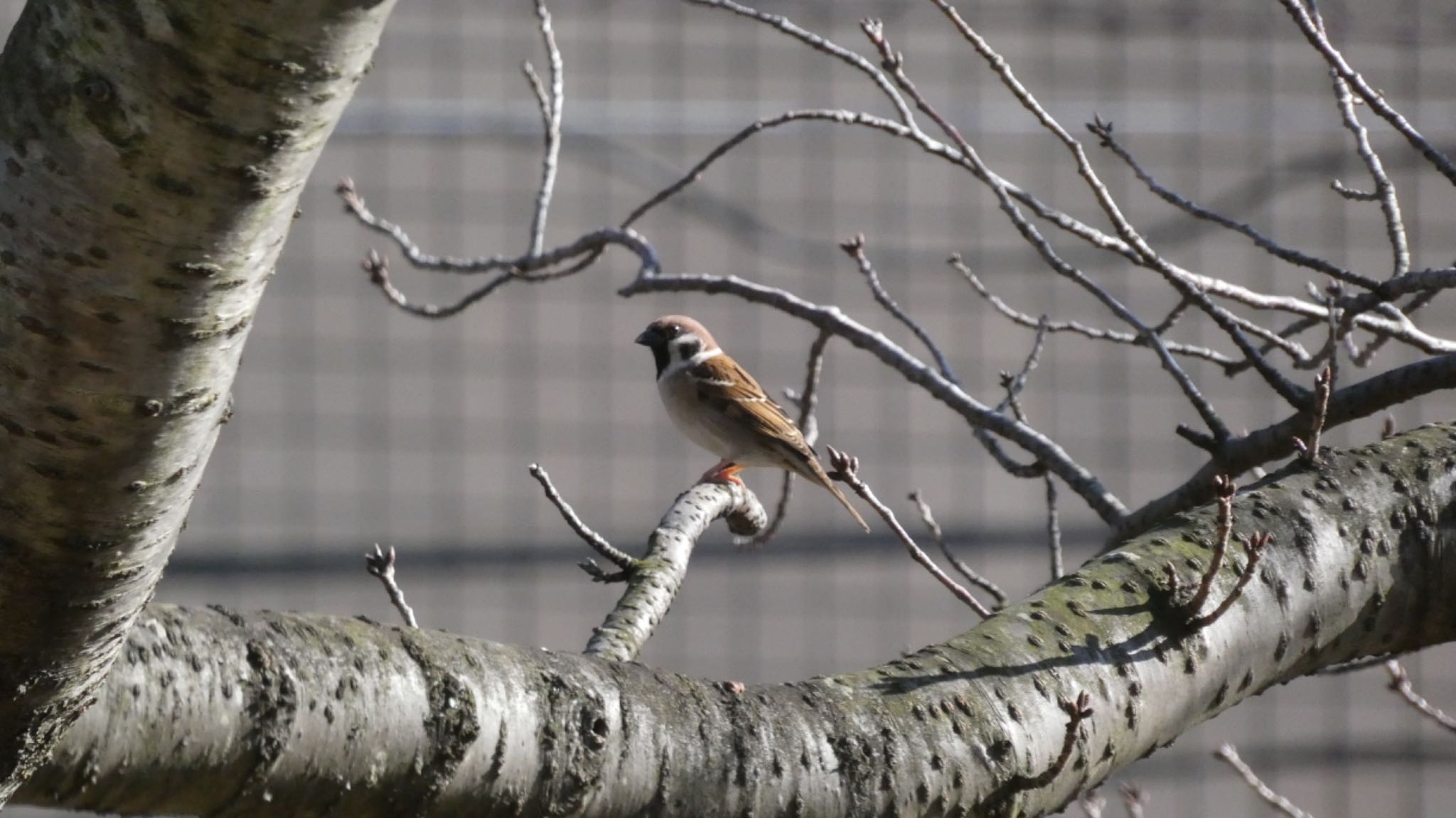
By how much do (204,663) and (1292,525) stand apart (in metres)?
1.21

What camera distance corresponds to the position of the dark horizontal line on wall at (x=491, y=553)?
24.5ft

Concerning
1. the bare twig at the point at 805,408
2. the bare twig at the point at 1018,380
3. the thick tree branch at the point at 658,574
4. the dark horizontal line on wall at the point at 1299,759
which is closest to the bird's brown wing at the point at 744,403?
the bare twig at the point at 805,408

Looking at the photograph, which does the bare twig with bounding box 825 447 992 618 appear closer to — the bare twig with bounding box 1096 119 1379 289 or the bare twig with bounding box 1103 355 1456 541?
the bare twig with bounding box 1103 355 1456 541

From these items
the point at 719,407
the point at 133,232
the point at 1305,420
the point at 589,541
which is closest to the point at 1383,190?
the point at 1305,420

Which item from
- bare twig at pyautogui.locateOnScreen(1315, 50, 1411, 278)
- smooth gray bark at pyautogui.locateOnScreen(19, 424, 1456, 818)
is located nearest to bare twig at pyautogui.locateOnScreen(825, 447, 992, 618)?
smooth gray bark at pyautogui.locateOnScreen(19, 424, 1456, 818)

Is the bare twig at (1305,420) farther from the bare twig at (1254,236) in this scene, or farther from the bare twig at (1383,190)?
the bare twig at (1383,190)

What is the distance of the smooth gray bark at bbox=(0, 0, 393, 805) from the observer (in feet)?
2.63

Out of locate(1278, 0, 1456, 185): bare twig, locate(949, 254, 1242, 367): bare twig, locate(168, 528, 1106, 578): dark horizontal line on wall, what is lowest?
locate(168, 528, 1106, 578): dark horizontal line on wall

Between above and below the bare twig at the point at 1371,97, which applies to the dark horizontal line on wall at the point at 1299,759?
below

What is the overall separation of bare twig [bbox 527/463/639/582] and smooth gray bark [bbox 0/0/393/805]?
95cm

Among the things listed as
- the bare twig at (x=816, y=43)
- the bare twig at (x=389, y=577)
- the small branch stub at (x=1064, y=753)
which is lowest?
the small branch stub at (x=1064, y=753)

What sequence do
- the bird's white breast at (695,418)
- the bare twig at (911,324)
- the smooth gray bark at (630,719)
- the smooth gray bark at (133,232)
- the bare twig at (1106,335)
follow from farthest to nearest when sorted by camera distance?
the bird's white breast at (695,418), the bare twig at (911,324), the bare twig at (1106,335), the smooth gray bark at (630,719), the smooth gray bark at (133,232)

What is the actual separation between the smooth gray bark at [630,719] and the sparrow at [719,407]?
8.91 feet

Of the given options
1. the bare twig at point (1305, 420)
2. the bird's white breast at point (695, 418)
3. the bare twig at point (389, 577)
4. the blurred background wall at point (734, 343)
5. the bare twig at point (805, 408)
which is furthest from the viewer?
the blurred background wall at point (734, 343)
